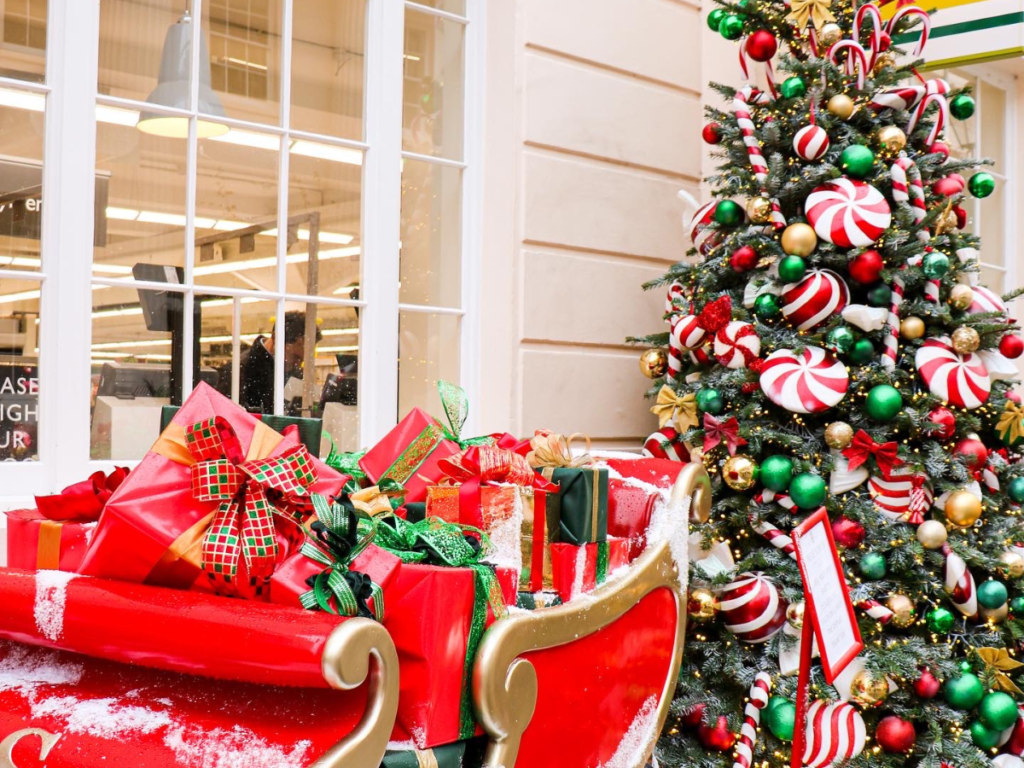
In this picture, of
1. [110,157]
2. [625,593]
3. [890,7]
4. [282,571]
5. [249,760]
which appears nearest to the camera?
[249,760]

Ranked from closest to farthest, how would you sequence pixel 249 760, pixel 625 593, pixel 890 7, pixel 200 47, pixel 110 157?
pixel 249 760 < pixel 625 593 < pixel 110 157 < pixel 200 47 < pixel 890 7

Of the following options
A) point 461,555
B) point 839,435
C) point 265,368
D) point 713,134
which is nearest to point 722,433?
point 839,435

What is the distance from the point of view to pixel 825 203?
2.74 metres

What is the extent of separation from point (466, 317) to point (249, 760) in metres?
2.24

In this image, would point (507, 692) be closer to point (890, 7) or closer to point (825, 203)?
point (825, 203)

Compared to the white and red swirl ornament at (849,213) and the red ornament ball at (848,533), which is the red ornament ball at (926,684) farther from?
the white and red swirl ornament at (849,213)

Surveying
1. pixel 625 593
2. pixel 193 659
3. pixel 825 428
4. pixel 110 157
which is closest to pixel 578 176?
pixel 825 428

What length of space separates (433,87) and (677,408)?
1.39 m

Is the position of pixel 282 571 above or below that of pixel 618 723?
above

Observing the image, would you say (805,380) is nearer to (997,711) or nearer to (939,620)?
(939,620)

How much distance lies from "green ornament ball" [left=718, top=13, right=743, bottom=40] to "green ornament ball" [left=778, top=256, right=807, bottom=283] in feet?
2.73

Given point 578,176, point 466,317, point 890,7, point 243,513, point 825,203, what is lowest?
point 243,513

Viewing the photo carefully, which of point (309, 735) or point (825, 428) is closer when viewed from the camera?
point (309, 735)

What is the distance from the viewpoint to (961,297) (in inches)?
110
